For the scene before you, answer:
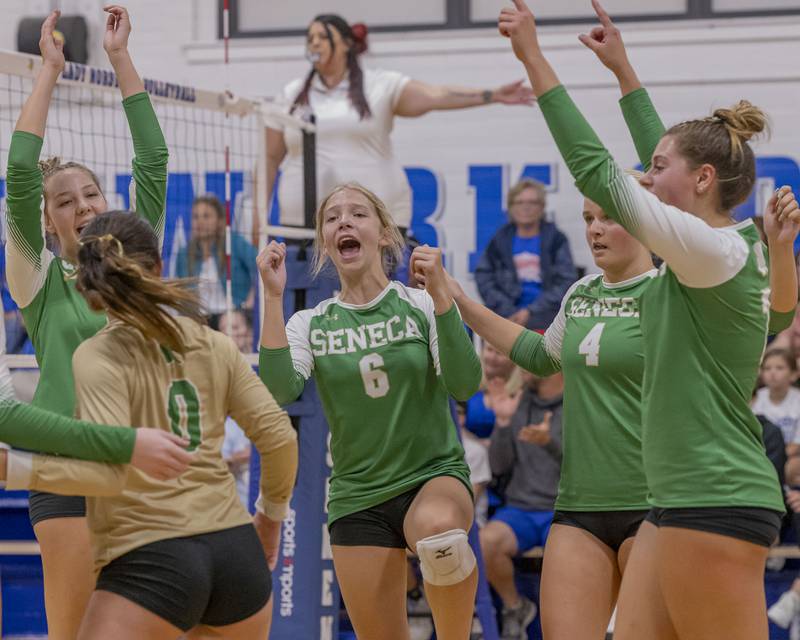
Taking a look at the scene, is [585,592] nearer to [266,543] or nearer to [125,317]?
[266,543]

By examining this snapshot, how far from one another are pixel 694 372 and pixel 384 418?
51.7 inches

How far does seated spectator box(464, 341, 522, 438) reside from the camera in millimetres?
7172

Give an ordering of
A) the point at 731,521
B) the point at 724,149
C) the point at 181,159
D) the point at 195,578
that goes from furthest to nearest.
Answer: the point at 181,159 → the point at 724,149 → the point at 731,521 → the point at 195,578

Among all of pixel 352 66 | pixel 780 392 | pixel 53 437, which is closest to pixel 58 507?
pixel 53 437

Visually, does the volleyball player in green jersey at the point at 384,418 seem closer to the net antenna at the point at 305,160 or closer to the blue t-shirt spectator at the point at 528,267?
the net antenna at the point at 305,160

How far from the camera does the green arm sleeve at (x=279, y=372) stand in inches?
154

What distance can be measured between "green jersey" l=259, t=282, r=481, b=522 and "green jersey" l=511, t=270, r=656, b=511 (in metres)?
0.33

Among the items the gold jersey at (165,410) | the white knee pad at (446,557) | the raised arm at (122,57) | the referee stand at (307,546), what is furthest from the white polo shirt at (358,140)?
the gold jersey at (165,410)

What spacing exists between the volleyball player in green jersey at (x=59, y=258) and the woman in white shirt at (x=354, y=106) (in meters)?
2.75

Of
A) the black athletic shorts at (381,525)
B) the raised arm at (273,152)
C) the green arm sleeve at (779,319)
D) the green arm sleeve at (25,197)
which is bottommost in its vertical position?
the black athletic shorts at (381,525)

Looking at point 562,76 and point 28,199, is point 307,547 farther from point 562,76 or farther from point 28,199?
point 562,76

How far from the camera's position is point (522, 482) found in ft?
22.1

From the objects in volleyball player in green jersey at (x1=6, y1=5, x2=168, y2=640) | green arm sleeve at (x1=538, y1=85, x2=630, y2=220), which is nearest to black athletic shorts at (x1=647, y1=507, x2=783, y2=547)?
green arm sleeve at (x1=538, y1=85, x2=630, y2=220)

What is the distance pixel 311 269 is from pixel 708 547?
2866mm
